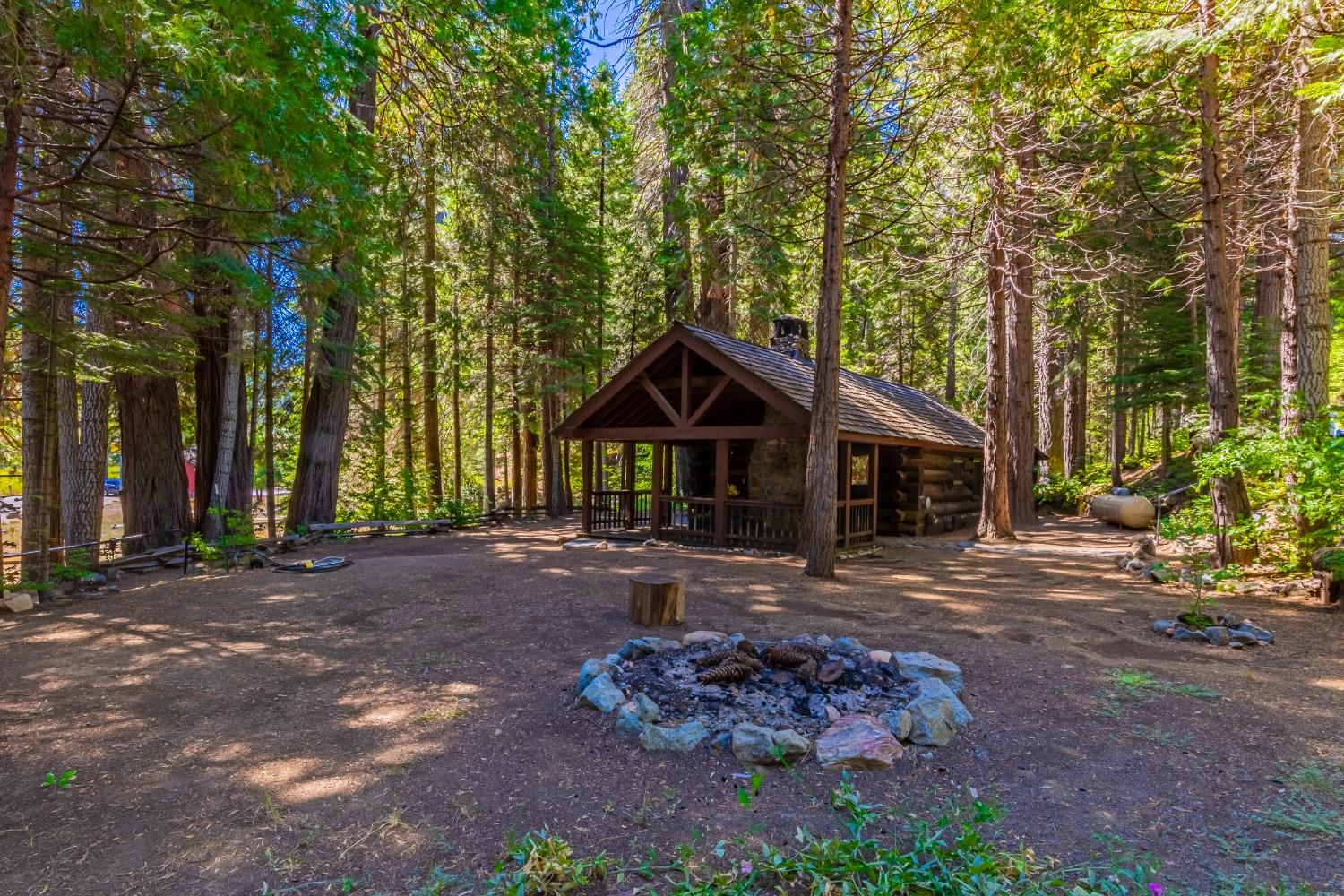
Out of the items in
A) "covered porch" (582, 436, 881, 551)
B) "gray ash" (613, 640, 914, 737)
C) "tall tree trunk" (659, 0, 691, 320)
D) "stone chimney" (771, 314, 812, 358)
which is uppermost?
"tall tree trunk" (659, 0, 691, 320)

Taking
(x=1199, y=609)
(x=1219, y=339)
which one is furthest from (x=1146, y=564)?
(x=1199, y=609)

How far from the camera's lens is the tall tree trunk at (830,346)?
28.4ft

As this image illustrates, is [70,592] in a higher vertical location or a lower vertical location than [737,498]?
lower

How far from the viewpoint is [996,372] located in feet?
40.5

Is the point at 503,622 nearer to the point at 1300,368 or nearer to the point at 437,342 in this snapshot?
the point at 1300,368

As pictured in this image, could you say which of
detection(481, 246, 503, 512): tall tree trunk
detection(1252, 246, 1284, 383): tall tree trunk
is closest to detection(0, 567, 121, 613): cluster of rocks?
detection(481, 246, 503, 512): tall tree trunk

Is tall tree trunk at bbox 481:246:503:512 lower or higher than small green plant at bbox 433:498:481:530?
higher

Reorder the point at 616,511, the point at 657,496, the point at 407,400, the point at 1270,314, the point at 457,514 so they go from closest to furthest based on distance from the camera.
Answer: the point at 657,496 < the point at 1270,314 < the point at 616,511 < the point at 457,514 < the point at 407,400

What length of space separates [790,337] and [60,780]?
14.3m

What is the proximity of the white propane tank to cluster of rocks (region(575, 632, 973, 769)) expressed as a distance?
14.1 m

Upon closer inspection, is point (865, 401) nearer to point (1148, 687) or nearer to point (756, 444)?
point (756, 444)

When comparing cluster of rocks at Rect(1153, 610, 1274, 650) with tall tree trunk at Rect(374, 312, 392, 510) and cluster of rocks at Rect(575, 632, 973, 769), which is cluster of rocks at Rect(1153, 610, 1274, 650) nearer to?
cluster of rocks at Rect(575, 632, 973, 769)

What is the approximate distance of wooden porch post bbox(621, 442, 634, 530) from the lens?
14.4m

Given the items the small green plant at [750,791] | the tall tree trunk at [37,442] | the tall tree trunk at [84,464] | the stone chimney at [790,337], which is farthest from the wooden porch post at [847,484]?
the tall tree trunk at [84,464]
